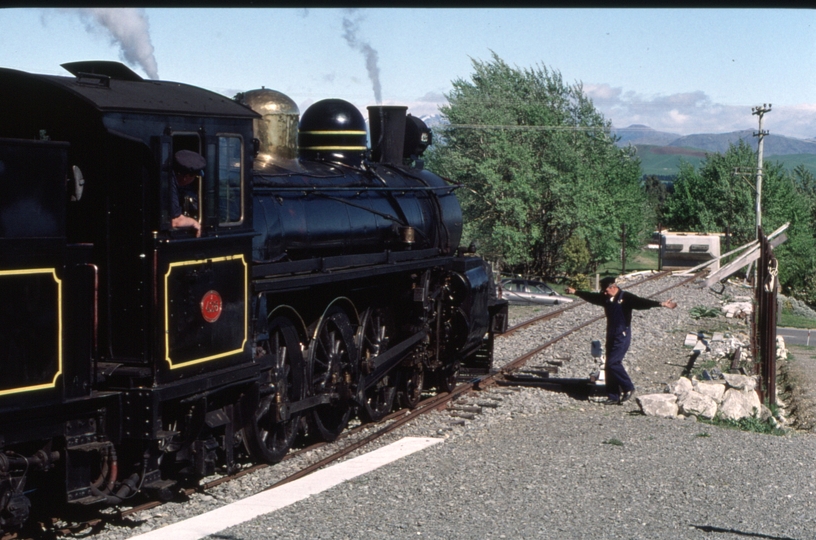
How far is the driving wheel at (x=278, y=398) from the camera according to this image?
823 centimetres

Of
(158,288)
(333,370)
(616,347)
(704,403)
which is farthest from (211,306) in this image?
(704,403)

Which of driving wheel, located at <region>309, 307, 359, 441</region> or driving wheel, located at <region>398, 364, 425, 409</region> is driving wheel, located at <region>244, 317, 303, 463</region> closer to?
driving wheel, located at <region>309, 307, 359, 441</region>

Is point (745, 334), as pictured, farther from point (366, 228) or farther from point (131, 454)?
point (131, 454)

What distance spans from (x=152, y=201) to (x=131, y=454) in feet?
6.05

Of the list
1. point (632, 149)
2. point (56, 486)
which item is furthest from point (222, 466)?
point (632, 149)

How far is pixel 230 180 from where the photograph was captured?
7293 mm

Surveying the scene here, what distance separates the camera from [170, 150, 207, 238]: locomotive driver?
21.8 feet

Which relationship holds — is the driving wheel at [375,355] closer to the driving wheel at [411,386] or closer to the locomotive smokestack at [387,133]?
the driving wheel at [411,386]

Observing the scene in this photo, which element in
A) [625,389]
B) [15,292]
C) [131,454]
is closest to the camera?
[15,292]

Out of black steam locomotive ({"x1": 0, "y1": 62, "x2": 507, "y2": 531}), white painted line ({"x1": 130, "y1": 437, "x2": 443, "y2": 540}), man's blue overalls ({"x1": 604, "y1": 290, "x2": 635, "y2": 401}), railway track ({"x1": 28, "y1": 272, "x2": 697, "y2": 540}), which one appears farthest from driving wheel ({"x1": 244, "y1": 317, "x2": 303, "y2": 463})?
man's blue overalls ({"x1": 604, "y1": 290, "x2": 635, "y2": 401})

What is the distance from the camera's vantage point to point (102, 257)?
657cm

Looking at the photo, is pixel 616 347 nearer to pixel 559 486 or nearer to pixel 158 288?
pixel 559 486

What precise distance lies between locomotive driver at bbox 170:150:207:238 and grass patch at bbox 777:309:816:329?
29.8 meters

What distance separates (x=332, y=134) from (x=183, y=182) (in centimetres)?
429
